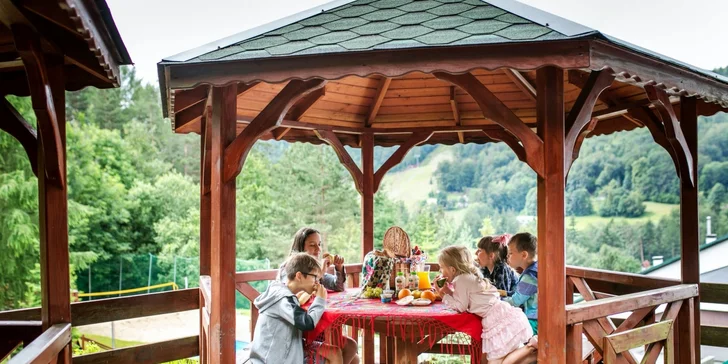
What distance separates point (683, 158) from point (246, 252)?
21.1 meters

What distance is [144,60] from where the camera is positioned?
3441 centimetres

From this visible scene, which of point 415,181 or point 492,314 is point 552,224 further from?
point 415,181

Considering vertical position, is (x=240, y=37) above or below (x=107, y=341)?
above

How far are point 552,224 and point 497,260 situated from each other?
1.46 metres

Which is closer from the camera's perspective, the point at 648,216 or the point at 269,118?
the point at 269,118

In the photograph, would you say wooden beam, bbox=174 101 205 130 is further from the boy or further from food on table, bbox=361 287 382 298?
the boy

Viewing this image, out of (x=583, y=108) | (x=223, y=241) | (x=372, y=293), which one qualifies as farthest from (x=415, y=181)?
(x=583, y=108)

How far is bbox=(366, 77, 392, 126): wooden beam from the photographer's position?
6.72 m

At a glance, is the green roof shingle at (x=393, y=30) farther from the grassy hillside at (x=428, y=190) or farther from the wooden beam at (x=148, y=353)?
the grassy hillside at (x=428, y=190)

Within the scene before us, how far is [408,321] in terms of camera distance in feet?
13.5

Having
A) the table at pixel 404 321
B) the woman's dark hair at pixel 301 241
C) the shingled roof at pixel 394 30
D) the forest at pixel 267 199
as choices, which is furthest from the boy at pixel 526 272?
the forest at pixel 267 199

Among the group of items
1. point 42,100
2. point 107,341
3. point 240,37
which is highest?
point 240,37

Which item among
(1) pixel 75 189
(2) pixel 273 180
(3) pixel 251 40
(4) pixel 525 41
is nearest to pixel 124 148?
(1) pixel 75 189

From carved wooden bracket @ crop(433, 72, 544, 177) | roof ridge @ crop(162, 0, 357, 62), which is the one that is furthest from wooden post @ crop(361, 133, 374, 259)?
carved wooden bracket @ crop(433, 72, 544, 177)
